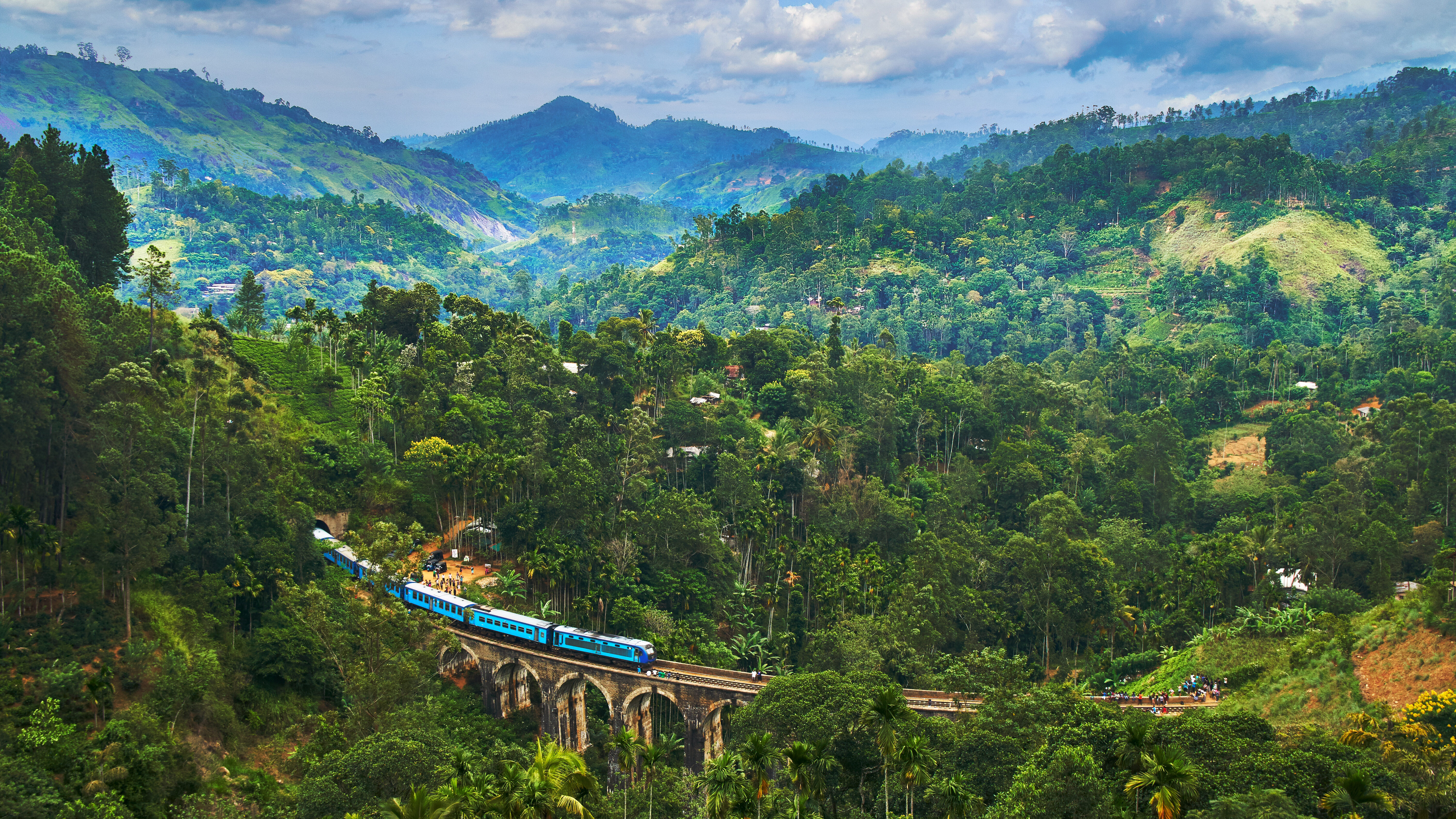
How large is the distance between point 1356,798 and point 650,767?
1792cm

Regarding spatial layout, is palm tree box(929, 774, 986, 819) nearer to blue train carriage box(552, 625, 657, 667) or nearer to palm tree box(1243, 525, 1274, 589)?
blue train carriage box(552, 625, 657, 667)

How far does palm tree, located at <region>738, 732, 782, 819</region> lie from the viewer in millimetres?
26547

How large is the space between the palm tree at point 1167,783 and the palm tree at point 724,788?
32.2 ft

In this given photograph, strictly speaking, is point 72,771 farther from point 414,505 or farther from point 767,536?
point 767,536

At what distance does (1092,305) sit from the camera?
128625 millimetres

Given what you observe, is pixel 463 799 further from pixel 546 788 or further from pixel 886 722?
pixel 886 722

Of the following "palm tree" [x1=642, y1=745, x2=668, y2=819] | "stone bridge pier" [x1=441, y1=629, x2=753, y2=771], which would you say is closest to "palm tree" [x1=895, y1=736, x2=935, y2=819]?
"palm tree" [x1=642, y1=745, x2=668, y2=819]

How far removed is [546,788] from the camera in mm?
23016

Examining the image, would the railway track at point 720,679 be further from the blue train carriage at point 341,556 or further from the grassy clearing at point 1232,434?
the grassy clearing at point 1232,434

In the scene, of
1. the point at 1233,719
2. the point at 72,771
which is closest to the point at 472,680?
the point at 72,771

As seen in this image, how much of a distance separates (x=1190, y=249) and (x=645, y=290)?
75.7 metres

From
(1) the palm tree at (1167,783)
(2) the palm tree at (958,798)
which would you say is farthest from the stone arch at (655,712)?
(1) the palm tree at (1167,783)

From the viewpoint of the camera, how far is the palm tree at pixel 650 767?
27.9 meters

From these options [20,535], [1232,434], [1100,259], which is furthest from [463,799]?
[1100,259]
